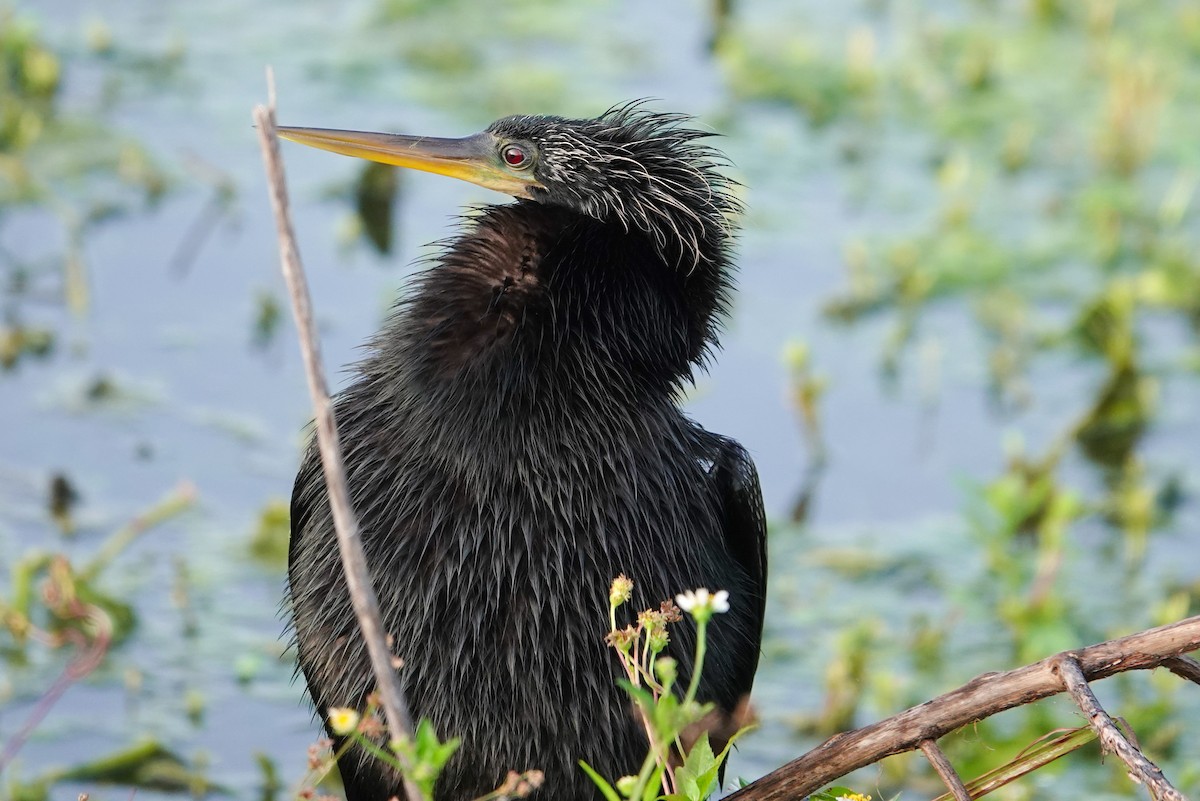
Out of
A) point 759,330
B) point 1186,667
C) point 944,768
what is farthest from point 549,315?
point 759,330

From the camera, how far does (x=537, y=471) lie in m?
2.98

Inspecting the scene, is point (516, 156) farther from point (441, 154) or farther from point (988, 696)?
point (988, 696)

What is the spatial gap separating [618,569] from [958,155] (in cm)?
450

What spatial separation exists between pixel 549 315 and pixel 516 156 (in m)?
0.43

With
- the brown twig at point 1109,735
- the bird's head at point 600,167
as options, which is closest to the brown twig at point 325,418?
the brown twig at point 1109,735

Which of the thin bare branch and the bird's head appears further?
the bird's head

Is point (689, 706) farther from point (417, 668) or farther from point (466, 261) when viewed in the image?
point (466, 261)

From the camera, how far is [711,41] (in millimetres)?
7793

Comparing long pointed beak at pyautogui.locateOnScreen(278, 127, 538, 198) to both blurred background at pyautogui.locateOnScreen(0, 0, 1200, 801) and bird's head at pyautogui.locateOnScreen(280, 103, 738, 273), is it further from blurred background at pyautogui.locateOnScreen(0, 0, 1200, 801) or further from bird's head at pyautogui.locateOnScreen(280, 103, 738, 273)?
blurred background at pyautogui.locateOnScreen(0, 0, 1200, 801)

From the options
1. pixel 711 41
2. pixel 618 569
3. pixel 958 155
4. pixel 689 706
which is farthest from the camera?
pixel 711 41

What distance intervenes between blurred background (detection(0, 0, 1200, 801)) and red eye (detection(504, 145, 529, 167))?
1.17 metres

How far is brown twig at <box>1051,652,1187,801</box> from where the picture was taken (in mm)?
2104

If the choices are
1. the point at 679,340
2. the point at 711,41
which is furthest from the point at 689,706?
the point at 711,41

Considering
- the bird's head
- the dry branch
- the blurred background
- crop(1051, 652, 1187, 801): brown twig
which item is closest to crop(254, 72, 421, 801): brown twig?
the dry branch
